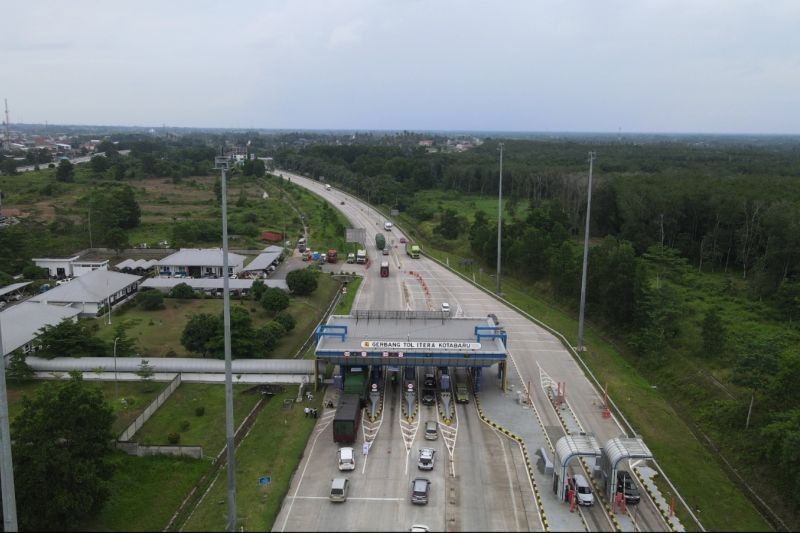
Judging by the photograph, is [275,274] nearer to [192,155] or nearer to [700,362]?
[700,362]

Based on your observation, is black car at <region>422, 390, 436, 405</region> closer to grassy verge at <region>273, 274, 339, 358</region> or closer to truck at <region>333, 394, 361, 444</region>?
truck at <region>333, 394, 361, 444</region>

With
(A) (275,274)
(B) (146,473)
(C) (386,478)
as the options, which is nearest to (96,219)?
(A) (275,274)

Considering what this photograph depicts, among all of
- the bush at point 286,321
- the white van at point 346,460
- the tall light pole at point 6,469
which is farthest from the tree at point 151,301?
the tall light pole at point 6,469

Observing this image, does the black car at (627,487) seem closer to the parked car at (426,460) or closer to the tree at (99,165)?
the parked car at (426,460)

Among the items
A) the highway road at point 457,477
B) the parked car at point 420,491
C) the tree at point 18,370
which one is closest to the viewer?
the highway road at point 457,477

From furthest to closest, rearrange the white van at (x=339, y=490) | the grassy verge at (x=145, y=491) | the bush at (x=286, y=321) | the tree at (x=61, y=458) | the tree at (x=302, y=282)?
the tree at (x=302, y=282)
the bush at (x=286, y=321)
the white van at (x=339, y=490)
the grassy verge at (x=145, y=491)
the tree at (x=61, y=458)

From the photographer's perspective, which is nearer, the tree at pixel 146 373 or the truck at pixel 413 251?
the tree at pixel 146 373

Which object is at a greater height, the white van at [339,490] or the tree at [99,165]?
the tree at [99,165]

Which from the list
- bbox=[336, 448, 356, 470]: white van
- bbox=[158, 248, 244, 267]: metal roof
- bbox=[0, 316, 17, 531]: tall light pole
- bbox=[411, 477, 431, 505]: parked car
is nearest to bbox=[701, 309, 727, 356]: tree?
bbox=[411, 477, 431, 505]: parked car
